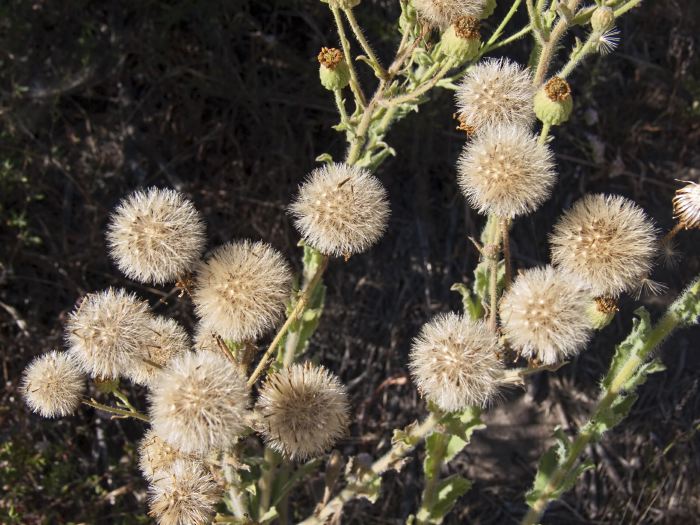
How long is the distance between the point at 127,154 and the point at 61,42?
726mm

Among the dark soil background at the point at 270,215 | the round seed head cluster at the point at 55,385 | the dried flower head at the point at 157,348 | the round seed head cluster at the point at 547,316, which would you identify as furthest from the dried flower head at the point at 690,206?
the round seed head cluster at the point at 55,385

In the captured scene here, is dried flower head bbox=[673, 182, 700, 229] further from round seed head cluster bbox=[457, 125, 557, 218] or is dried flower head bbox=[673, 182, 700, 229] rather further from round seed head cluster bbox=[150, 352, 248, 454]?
round seed head cluster bbox=[150, 352, 248, 454]

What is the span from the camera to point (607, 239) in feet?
7.61

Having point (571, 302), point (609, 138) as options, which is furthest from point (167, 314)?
point (609, 138)

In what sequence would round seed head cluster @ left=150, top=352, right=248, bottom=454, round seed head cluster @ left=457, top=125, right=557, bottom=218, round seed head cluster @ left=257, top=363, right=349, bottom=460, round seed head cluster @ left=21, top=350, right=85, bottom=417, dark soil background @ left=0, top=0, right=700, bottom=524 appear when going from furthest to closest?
dark soil background @ left=0, top=0, right=700, bottom=524 → round seed head cluster @ left=21, top=350, right=85, bottom=417 → round seed head cluster @ left=457, top=125, right=557, bottom=218 → round seed head cluster @ left=257, top=363, right=349, bottom=460 → round seed head cluster @ left=150, top=352, right=248, bottom=454

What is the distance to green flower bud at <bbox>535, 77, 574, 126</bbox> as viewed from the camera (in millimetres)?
2334

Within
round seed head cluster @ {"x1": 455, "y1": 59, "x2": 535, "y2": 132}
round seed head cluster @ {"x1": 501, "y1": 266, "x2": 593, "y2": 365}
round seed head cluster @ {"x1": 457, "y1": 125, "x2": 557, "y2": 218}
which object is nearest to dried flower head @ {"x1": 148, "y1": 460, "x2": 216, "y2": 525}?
round seed head cluster @ {"x1": 501, "y1": 266, "x2": 593, "y2": 365}

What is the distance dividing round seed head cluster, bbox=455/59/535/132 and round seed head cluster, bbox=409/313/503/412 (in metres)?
0.72

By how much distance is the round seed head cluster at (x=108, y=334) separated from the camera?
7.45ft

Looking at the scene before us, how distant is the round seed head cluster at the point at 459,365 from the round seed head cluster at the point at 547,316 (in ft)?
0.31

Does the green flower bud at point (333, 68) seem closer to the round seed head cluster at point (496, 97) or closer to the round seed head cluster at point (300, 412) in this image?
the round seed head cluster at point (496, 97)

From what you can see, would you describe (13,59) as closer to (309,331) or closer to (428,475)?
(309,331)

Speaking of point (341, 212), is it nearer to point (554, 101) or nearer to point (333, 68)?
point (333, 68)

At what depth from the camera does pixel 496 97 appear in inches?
97.3
